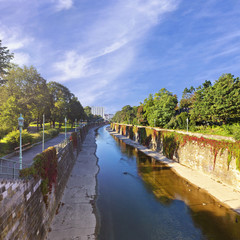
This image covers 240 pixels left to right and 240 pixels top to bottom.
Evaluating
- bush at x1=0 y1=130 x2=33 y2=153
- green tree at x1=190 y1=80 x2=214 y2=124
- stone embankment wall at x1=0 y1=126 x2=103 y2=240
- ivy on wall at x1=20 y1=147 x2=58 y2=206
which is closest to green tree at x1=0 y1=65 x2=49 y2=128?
bush at x1=0 y1=130 x2=33 y2=153

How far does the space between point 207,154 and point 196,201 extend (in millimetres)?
7703

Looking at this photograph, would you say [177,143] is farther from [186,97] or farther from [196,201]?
[186,97]

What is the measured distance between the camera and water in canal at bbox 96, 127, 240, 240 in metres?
10.1

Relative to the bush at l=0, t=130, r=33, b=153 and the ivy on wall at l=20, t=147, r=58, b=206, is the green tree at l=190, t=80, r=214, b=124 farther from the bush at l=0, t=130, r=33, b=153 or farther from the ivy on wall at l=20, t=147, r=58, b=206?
the bush at l=0, t=130, r=33, b=153

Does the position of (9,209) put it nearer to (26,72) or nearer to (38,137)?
(38,137)

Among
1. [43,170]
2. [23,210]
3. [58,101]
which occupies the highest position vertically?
[58,101]

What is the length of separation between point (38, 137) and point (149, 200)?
63.3 ft

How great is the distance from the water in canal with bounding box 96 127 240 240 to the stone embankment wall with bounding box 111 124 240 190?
352 centimetres

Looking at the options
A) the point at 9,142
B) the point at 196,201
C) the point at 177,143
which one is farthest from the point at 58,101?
the point at 196,201

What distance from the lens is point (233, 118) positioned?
27812mm

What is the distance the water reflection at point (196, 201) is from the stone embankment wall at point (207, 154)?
330 cm

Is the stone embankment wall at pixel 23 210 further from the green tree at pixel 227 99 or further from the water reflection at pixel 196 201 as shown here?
the green tree at pixel 227 99

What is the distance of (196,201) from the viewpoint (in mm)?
13984

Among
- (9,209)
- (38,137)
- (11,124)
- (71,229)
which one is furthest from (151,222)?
(11,124)
